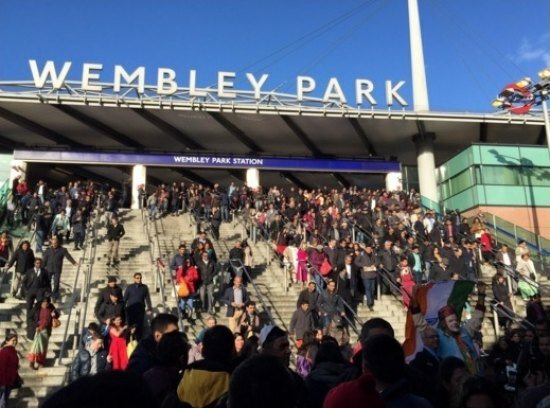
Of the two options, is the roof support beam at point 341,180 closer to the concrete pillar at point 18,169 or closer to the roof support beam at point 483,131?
the roof support beam at point 483,131

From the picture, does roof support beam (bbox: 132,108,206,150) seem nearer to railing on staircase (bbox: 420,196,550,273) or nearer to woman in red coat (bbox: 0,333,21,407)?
railing on staircase (bbox: 420,196,550,273)

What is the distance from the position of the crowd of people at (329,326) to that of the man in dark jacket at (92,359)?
0.07 ft

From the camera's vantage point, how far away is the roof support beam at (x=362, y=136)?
29.0m

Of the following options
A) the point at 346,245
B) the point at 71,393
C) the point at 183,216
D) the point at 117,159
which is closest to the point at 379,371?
the point at 71,393

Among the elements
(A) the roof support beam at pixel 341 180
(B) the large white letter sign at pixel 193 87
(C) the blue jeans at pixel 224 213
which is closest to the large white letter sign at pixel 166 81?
(B) the large white letter sign at pixel 193 87

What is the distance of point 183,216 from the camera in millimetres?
21812

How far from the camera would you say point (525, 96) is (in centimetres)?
2539

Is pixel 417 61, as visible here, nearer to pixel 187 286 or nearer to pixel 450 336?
pixel 187 286

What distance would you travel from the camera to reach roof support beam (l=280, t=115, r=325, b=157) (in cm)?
2898

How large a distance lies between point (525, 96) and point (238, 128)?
48.5 feet

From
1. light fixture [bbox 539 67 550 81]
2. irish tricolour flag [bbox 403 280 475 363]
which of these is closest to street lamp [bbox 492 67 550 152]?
light fixture [bbox 539 67 550 81]

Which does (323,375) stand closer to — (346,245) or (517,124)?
(346,245)

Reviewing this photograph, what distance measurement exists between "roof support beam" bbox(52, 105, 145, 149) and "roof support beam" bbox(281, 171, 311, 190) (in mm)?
8890

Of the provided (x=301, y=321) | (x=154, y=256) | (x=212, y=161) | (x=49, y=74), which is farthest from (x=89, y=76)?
(x=301, y=321)
